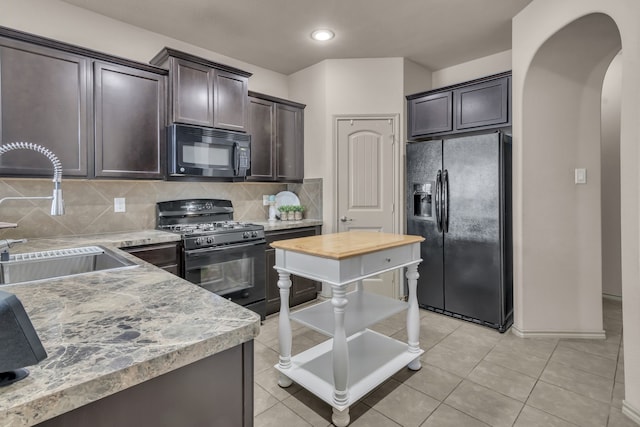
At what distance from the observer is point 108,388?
61cm

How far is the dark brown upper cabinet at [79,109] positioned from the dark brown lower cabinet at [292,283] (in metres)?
1.22

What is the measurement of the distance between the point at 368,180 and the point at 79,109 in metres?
2.70

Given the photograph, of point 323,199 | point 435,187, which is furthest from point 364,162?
point 435,187

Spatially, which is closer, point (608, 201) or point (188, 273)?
point (188, 273)

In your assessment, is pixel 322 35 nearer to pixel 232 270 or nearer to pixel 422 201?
pixel 422 201

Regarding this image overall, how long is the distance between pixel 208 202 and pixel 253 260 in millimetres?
820

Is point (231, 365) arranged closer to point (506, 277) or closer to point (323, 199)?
point (506, 277)

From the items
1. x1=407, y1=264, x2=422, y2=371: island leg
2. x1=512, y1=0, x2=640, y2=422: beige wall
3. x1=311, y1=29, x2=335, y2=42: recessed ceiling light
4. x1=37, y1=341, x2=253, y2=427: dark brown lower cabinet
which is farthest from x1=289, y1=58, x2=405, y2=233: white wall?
x1=37, y1=341, x2=253, y2=427: dark brown lower cabinet

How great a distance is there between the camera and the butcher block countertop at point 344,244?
5.94 feet

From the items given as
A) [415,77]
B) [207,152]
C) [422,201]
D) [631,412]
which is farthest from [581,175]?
[207,152]

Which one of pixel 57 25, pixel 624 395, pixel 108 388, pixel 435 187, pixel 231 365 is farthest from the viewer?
pixel 435 187

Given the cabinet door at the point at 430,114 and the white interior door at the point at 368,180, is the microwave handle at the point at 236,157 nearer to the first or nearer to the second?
the white interior door at the point at 368,180

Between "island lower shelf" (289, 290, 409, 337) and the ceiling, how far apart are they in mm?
2314

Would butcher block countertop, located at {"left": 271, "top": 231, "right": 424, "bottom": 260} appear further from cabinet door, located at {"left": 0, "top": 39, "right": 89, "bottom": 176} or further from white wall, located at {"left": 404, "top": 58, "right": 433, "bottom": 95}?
white wall, located at {"left": 404, "top": 58, "right": 433, "bottom": 95}
